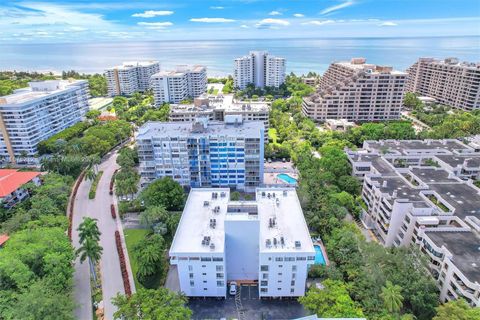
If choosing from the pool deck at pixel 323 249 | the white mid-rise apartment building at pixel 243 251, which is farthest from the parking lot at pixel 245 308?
the pool deck at pixel 323 249

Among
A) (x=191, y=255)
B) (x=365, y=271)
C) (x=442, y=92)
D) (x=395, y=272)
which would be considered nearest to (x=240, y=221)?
(x=191, y=255)

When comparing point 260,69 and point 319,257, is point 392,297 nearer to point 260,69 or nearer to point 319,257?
point 319,257

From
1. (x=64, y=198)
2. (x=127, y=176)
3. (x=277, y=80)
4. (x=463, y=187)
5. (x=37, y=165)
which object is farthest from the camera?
(x=277, y=80)

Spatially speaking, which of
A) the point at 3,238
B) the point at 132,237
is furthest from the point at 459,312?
the point at 3,238

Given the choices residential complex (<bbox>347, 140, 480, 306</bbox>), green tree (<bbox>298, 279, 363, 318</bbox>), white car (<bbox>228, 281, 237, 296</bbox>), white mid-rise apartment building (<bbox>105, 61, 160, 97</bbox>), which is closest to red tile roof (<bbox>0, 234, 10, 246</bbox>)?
white car (<bbox>228, 281, 237, 296</bbox>)

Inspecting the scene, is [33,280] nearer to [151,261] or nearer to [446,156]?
[151,261]

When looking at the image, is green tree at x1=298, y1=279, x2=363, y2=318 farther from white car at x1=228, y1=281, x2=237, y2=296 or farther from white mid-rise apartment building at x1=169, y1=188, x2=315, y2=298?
white car at x1=228, y1=281, x2=237, y2=296
